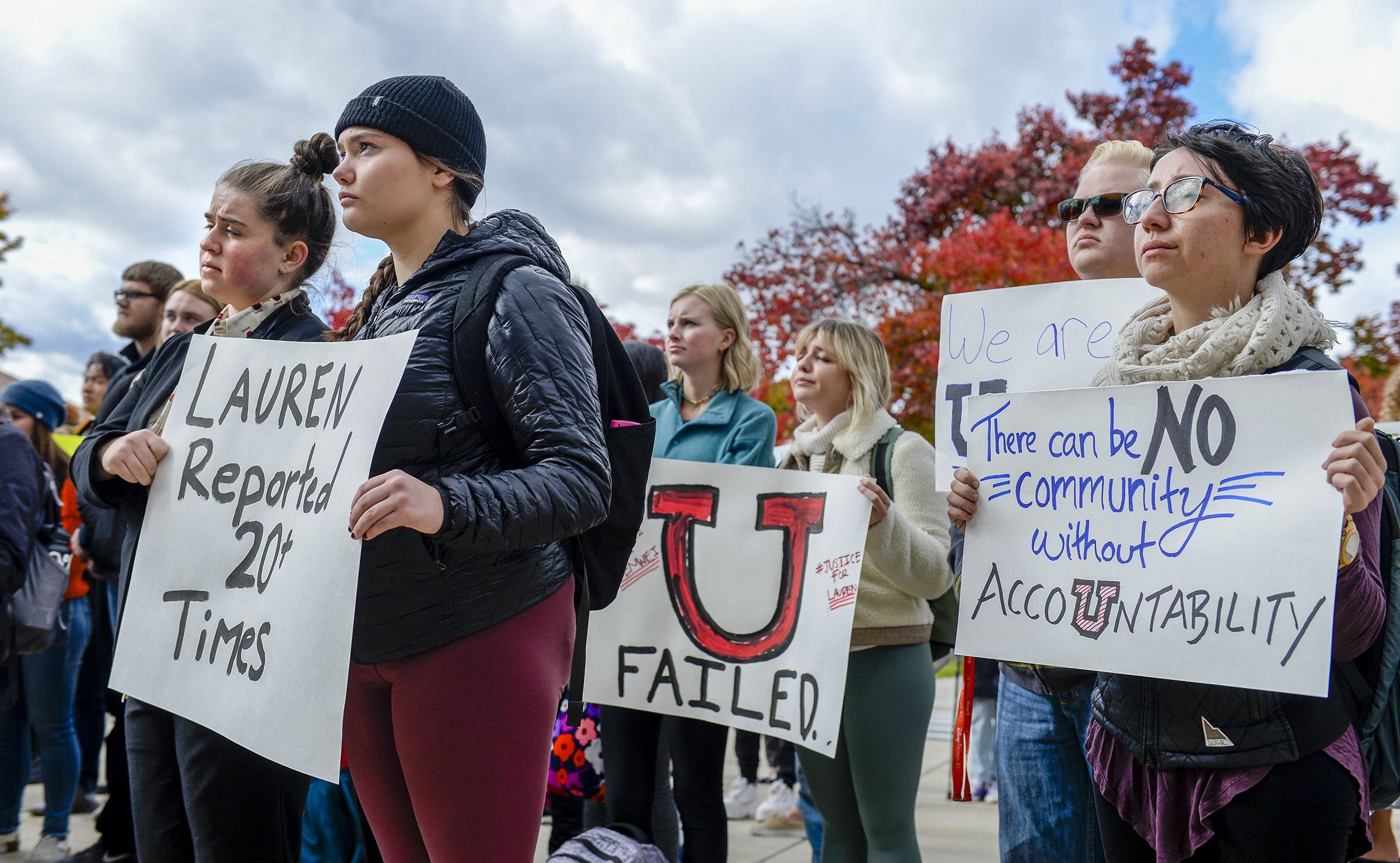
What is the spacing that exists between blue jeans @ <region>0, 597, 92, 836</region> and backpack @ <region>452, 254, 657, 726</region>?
11.1 feet

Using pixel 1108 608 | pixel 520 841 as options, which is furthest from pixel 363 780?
pixel 1108 608

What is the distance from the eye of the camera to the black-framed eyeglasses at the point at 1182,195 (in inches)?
63.4

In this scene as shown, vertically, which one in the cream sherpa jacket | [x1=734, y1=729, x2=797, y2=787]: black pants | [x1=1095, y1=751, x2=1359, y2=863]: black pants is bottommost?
[x1=734, y1=729, x2=797, y2=787]: black pants

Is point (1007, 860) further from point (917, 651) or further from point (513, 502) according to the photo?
point (513, 502)

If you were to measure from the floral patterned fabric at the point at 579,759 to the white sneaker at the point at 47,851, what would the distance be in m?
2.29

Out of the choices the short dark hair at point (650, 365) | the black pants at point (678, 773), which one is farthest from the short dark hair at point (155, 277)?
the black pants at point (678, 773)

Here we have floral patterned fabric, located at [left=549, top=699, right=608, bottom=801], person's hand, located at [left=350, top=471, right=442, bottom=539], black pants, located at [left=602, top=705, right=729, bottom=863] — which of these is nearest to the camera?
person's hand, located at [left=350, top=471, right=442, bottom=539]

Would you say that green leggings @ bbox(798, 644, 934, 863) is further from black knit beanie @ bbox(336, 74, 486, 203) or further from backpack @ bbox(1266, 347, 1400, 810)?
black knit beanie @ bbox(336, 74, 486, 203)

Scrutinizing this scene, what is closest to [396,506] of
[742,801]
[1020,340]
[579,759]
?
[1020,340]

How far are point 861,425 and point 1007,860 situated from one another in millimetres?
1308

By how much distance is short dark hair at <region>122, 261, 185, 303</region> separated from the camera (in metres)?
4.16

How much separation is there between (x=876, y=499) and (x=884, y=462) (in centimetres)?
28

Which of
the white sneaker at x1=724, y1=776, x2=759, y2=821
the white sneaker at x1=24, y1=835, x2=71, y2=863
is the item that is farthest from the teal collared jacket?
the white sneaker at x1=24, y1=835, x2=71, y2=863

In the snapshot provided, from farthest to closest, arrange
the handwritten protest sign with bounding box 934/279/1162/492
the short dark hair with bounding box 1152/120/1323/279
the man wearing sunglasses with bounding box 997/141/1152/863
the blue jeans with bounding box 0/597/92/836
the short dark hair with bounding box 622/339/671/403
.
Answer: the blue jeans with bounding box 0/597/92/836 → the short dark hair with bounding box 622/339/671/403 → the handwritten protest sign with bounding box 934/279/1162/492 → the man wearing sunglasses with bounding box 997/141/1152/863 → the short dark hair with bounding box 1152/120/1323/279
